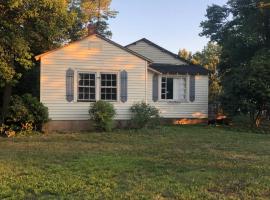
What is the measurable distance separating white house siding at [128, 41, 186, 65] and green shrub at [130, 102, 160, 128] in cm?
462

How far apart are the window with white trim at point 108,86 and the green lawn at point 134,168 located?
4156mm

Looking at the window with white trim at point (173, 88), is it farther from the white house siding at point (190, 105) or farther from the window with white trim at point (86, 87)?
the window with white trim at point (86, 87)

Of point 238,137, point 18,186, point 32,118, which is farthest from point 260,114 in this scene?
point 18,186

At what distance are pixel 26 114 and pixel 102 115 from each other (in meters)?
3.07

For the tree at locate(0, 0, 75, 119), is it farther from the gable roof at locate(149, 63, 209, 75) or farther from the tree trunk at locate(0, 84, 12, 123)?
the gable roof at locate(149, 63, 209, 75)

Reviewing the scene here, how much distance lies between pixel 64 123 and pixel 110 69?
10.3 feet

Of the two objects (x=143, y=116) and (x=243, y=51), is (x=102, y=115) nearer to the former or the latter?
(x=143, y=116)

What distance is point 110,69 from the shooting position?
20031mm

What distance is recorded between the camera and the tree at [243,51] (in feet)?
68.1

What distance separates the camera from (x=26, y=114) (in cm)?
1795

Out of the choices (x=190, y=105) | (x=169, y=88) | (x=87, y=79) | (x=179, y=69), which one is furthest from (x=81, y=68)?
(x=190, y=105)

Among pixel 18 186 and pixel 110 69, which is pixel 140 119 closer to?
pixel 110 69

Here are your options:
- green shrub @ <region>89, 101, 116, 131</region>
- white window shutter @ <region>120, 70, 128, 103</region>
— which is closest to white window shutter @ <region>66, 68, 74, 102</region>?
green shrub @ <region>89, 101, 116, 131</region>

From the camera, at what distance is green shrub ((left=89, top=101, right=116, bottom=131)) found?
18.6 m
